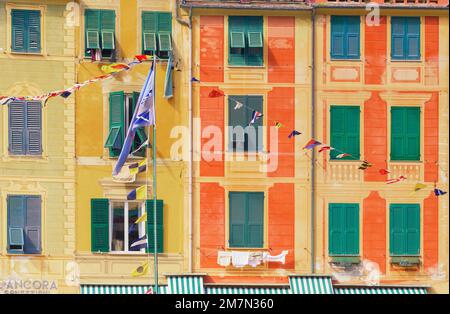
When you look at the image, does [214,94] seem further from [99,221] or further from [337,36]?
[99,221]

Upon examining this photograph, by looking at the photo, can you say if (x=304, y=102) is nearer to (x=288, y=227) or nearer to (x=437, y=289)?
(x=288, y=227)

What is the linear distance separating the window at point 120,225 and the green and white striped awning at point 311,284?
2913 mm

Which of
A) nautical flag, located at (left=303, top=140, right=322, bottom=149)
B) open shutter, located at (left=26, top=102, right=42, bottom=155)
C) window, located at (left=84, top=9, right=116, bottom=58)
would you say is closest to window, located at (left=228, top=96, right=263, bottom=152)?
nautical flag, located at (left=303, top=140, right=322, bottom=149)

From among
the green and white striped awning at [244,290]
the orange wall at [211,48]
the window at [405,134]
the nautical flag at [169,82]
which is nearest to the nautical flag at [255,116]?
the orange wall at [211,48]

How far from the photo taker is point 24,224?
2972 centimetres

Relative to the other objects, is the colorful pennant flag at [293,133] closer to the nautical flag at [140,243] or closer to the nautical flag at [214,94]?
the nautical flag at [214,94]

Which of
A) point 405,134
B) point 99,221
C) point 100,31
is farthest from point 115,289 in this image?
point 405,134

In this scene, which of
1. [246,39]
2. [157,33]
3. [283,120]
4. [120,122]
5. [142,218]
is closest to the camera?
[142,218]

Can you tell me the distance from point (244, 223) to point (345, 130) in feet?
9.63

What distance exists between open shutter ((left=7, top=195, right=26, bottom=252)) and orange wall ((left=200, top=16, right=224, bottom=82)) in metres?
4.63

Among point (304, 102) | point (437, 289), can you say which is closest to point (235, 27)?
point (304, 102)

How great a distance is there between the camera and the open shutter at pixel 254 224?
30.2m

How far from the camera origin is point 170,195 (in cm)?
3008

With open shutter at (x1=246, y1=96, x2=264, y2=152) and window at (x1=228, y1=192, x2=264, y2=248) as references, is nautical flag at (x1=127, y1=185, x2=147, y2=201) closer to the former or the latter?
window at (x1=228, y1=192, x2=264, y2=248)
